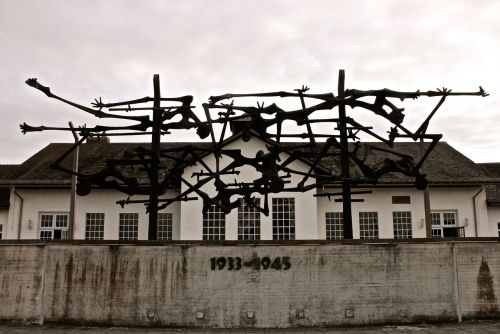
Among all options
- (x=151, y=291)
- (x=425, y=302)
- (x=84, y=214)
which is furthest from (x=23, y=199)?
(x=425, y=302)

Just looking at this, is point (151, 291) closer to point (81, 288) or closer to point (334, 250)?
point (81, 288)

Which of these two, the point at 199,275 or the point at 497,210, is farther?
the point at 497,210

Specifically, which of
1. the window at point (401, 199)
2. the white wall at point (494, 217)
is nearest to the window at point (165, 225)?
the window at point (401, 199)

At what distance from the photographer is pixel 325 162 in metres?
24.8

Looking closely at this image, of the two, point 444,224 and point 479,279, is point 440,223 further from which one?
point 479,279

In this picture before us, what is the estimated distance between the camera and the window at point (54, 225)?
76.4 ft

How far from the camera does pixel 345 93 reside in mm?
11242

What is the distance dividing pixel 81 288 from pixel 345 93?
7.99m

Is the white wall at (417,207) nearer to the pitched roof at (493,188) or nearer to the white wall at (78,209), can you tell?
the pitched roof at (493,188)

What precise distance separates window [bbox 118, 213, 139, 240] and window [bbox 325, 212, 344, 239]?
9472 millimetres

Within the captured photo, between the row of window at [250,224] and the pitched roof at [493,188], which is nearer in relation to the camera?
the row of window at [250,224]

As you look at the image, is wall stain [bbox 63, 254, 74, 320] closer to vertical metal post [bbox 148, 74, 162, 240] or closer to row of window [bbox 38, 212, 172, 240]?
vertical metal post [bbox 148, 74, 162, 240]

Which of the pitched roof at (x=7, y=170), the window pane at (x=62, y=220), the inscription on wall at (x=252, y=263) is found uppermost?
the pitched roof at (x=7, y=170)

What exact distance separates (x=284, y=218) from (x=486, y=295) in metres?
11.0
